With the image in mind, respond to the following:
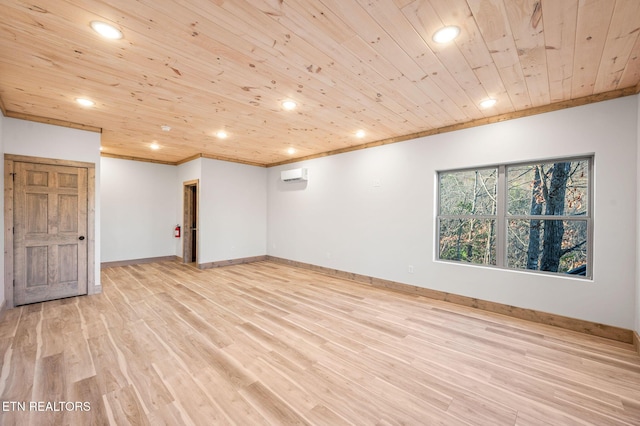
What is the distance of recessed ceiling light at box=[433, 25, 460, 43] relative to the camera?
1.93 meters

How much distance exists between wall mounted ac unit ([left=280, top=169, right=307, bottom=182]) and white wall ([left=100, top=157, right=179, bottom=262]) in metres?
3.23

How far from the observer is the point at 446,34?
1.98 m

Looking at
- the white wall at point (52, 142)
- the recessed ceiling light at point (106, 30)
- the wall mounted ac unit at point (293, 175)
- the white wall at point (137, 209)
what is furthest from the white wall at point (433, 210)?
the recessed ceiling light at point (106, 30)

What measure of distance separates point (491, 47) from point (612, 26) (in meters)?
0.74

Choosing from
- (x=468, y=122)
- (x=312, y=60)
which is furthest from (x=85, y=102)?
(x=468, y=122)

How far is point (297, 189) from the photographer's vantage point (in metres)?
6.80

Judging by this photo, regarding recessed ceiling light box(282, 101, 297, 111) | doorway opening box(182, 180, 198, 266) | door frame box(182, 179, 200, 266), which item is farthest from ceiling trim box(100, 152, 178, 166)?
recessed ceiling light box(282, 101, 297, 111)

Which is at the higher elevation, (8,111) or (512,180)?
(8,111)

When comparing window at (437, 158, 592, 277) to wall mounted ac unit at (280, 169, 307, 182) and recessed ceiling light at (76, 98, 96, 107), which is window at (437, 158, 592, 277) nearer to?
wall mounted ac unit at (280, 169, 307, 182)

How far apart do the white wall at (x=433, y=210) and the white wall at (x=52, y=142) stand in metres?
3.96

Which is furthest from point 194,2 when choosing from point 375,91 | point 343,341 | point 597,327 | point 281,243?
point 281,243

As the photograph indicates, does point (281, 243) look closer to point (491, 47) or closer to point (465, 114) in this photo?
point (465, 114)

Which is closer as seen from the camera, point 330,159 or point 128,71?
point 128,71

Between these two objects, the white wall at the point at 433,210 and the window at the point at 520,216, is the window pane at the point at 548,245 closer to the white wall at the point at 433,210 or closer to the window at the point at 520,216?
the window at the point at 520,216
